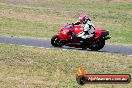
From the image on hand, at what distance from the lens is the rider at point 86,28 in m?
23.3

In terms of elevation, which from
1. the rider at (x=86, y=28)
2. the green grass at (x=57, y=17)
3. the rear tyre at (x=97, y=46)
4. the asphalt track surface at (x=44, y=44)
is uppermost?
the rider at (x=86, y=28)

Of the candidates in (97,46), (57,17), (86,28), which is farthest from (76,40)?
(57,17)

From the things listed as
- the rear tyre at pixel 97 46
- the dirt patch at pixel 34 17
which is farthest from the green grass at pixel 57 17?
the rear tyre at pixel 97 46

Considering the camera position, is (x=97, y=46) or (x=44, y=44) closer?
(x=97, y=46)

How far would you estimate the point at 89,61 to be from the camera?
18875 mm

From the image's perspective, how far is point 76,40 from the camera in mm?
23828

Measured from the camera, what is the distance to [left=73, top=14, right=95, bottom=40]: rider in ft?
76.5

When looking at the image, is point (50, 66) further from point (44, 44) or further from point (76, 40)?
point (44, 44)

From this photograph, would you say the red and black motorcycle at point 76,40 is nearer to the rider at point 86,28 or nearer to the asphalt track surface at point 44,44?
the rider at point 86,28

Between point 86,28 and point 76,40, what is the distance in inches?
36.1

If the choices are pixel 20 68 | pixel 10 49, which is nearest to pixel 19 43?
pixel 10 49

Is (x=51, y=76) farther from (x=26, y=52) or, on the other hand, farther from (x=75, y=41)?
(x=75, y=41)

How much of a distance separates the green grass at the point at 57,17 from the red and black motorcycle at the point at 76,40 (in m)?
4.63

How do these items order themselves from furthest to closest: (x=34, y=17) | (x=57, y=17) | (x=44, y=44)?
(x=57, y=17) → (x=34, y=17) → (x=44, y=44)
